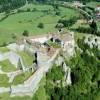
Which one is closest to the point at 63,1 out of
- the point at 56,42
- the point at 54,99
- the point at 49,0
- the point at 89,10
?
the point at 49,0

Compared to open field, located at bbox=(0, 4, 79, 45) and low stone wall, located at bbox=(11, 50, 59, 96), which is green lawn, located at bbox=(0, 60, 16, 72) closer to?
low stone wall, located at bbox=(11, 50, 59, 96)

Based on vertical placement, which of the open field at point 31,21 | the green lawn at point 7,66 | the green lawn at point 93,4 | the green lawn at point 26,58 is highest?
the green lawn at point 7,66

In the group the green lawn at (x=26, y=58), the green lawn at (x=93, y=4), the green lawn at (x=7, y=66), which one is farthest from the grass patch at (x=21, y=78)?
the green lawn at (x=93, y=4)

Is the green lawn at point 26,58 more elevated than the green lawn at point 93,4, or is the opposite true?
the green lawn at point 26,58

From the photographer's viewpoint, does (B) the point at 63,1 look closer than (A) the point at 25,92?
No

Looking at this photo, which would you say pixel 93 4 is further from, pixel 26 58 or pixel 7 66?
pixel 7 66

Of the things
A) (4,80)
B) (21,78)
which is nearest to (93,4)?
(21,78)

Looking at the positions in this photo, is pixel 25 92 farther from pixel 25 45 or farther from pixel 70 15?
pixel 70 15

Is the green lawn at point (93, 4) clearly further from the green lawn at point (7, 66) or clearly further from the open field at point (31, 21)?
the green lawn at point (7, 66)
